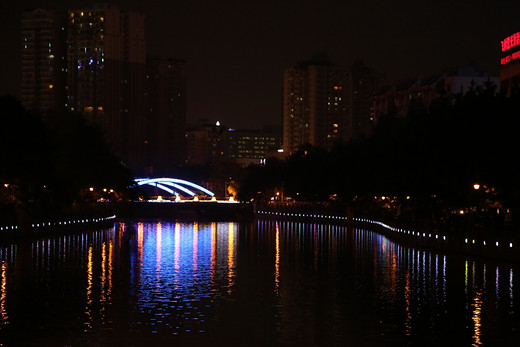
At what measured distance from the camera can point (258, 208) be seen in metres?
160

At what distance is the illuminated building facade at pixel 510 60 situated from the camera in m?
107

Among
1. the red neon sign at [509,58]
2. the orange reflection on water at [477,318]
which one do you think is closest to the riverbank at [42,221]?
the orange reflection on water at [477,318]

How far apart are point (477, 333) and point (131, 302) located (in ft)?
32.5

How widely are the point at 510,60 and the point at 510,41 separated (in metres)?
2.20

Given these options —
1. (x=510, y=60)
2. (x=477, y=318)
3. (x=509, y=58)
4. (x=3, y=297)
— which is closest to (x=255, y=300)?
(x=477, y=318)

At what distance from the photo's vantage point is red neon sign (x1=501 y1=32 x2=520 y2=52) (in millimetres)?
107919

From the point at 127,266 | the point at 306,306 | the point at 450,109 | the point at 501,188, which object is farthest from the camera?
the point at 450,109

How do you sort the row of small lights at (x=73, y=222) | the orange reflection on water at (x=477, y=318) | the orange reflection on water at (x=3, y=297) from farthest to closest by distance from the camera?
the row of small lights at (x=73, y=222)
the orange reflection on water at (x=3, y=297)
the orange reflection on water at (x=477, y=318)

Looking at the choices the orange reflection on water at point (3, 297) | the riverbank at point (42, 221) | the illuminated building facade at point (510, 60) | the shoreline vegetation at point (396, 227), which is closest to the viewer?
the orange reflection on water at point (3, 297)

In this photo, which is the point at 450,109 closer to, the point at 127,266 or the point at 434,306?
the point at 127,266

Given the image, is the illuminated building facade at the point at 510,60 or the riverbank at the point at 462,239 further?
the illuminated building facade at the point at 510,60

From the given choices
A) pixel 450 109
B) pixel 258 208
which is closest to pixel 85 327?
pixel 450 109

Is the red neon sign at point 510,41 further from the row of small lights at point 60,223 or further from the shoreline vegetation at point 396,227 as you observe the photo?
the row of small lights at point 60,223

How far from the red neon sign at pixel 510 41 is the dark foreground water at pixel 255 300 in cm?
6596
